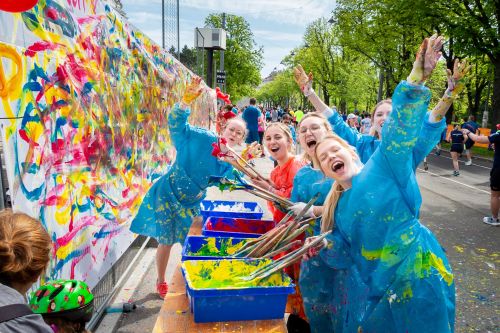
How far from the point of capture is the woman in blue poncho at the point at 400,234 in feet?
6.15

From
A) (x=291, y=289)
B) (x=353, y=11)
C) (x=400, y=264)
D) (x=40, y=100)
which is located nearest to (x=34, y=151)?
(x=40, y=100)

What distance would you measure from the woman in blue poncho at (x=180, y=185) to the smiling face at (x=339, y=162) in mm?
1178

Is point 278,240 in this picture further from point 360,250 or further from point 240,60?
point 240,60

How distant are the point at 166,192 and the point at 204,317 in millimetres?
1751

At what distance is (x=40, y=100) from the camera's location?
2.09m

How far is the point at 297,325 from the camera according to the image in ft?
9.16

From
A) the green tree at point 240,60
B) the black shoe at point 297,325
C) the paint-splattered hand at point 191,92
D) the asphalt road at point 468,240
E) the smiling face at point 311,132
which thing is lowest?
the asphalt road at point 468,240

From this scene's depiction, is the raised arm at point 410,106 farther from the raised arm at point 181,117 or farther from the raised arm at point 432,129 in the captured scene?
the raised arm at point 181,117

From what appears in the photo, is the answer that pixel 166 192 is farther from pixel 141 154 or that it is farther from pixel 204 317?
pixel 204 317

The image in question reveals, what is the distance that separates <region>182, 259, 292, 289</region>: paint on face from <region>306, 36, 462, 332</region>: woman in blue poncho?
48 centimetres

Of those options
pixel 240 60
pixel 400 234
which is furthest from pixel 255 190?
pixel 240 60

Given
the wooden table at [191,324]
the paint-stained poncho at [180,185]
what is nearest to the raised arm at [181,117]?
the paint-stained poncho at [180,185]

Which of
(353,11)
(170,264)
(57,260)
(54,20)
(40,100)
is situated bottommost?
(170,264)

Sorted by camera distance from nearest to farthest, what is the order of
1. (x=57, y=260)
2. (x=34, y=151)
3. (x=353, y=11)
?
(x=34, y=151) < (x=57, y=260) < (x=353, y=11)
